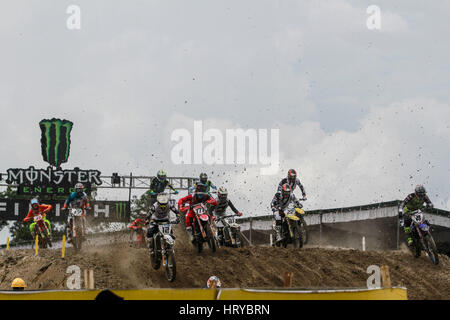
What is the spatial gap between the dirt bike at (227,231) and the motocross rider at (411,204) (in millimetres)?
5025

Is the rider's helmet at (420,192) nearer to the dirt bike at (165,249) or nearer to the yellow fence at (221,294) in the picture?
the dirt bike at (165,249)

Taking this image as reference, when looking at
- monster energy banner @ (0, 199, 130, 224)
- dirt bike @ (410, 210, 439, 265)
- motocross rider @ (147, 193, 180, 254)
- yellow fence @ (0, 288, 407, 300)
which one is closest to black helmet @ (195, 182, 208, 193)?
motocross rider @ (147, 193, 180, 254)

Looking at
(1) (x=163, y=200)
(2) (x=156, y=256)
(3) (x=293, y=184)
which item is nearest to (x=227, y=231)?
(3) (x=293, y=184)

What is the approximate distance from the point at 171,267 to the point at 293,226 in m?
5.31

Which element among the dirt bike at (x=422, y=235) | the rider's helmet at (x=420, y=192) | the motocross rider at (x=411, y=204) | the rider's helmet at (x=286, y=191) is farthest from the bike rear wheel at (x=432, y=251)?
the rider's helmet at (x=286, y=191)

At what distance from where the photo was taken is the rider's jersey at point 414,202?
2067 cm

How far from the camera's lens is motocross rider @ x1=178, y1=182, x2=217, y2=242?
1962cm

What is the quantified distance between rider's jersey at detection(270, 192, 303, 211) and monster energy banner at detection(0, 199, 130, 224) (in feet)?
68.4

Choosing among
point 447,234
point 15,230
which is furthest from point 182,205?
point 15,230

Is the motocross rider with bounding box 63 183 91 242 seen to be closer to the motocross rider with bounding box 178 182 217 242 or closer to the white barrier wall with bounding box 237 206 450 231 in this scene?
the motocross rider with bounding box 178 182 217 242

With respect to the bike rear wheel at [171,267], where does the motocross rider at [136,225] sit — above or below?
above

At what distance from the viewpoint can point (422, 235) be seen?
20438 mm
